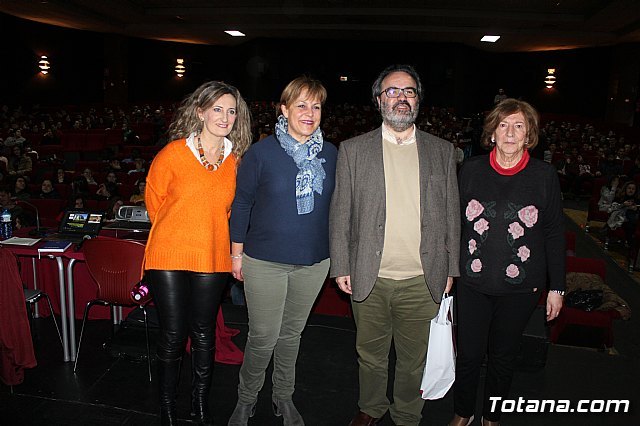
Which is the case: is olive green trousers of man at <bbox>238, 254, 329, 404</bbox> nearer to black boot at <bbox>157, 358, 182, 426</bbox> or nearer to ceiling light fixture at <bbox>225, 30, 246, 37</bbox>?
black boot at <bbox>157, 358, 182, 426</bbox>

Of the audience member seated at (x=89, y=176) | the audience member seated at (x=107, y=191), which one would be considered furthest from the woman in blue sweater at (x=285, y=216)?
the audience member seated at (x=89, y=176)

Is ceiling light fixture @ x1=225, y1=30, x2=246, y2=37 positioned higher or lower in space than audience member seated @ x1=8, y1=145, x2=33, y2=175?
higher

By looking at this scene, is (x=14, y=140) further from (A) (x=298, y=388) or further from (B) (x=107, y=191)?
(A) (x=298, y=388)

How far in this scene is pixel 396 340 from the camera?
2.41 metres

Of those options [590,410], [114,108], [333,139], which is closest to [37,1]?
[114,108]

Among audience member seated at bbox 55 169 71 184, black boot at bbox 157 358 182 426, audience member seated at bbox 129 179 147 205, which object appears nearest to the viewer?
black boot at bbox 157 358 182 426

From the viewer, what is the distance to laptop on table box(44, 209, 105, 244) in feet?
11.0

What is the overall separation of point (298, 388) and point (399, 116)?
5.42 ft

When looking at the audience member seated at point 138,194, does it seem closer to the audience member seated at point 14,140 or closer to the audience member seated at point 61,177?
the audience member seated at point 61,177

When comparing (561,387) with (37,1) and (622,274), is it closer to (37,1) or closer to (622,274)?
(622,274)

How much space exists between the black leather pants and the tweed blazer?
23.4 inches

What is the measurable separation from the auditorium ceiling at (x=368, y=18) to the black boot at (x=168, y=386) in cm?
1280

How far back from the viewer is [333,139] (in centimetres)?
1407

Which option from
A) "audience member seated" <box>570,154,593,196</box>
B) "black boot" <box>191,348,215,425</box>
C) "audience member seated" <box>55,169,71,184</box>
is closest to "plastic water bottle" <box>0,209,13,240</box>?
"black boot" <box>191,348,215,425</box>
